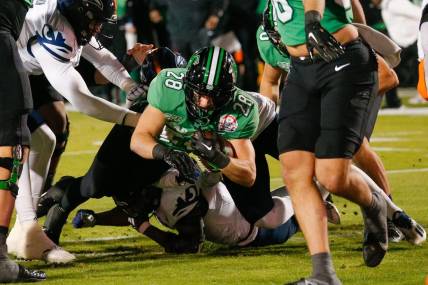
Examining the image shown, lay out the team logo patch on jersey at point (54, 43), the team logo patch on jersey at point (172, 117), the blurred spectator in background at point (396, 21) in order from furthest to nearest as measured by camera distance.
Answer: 1. the blurred spectator in background at point (396, 21)
2. the team logo patch on jersey at point (54, 43)
3. the team logo patch on jersey at point (172, 117)

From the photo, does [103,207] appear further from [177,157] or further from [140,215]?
[177,157]

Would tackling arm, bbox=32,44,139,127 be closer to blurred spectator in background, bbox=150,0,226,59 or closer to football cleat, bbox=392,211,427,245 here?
football cleat, bbox=392,211,427,245

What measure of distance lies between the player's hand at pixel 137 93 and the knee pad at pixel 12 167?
48.6 inches

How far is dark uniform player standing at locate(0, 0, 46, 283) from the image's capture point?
5.05 meters

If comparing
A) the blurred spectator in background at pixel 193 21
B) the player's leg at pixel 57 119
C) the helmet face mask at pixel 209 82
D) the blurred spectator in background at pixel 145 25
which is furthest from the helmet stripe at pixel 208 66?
the blurred spectator in background at pixel 145 25

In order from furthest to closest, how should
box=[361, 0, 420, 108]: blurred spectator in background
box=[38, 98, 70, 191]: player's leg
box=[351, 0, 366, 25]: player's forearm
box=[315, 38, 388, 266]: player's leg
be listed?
box=[361, 0, 420, 108]: blurred spectator in background
box=[38, 98, 70, 191]: player's leg
box=[351, 0, 366, 25]: player's forearm
box=[315, 38, 388, 266]: player's leg

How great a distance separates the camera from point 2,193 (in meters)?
5.07

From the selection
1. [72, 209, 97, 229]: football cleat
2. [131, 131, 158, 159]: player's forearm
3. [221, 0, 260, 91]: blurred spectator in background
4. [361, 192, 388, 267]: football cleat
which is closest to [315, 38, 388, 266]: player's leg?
[361, 192, 388, 267]: football cleat

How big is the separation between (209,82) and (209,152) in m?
0.33

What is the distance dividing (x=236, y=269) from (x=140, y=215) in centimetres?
81

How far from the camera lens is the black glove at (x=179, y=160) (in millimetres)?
5332

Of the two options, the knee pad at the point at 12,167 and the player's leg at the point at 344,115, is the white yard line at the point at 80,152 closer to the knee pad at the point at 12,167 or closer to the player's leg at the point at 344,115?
the knee pad at the point at 12,167

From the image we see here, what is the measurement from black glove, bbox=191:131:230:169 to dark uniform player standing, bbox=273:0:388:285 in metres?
0.47

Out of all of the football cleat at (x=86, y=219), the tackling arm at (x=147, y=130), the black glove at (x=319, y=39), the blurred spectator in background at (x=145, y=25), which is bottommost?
the blurred spectator in background at (x=145, y=25)
